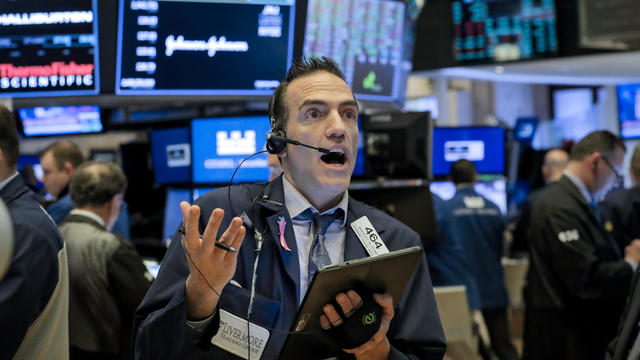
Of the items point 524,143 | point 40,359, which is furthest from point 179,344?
point 524,143

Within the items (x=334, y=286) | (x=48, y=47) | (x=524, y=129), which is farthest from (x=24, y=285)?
(x=524, y=129)

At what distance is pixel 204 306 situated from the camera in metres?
1.55

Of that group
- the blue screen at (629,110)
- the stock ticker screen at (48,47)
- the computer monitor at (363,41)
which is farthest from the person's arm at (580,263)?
the blue screen at (629,110)

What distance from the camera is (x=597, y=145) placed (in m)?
4.05

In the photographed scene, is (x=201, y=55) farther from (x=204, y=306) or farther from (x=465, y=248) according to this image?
(x=465, y=248)

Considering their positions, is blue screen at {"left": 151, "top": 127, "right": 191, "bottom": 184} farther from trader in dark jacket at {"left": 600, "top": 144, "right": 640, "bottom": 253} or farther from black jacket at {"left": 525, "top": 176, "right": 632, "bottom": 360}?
trader in dark jacket at {"left": 600, "top": 144, "right": 640, "bottom": 253}

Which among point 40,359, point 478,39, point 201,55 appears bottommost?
point 40,359

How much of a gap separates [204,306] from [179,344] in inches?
4.4

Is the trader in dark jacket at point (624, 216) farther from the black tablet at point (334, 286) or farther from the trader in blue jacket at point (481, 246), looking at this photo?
the black tablet at point (334, 286)

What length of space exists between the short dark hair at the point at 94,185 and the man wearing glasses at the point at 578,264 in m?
2.54

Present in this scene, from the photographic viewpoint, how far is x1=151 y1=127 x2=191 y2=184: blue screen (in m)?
4.03

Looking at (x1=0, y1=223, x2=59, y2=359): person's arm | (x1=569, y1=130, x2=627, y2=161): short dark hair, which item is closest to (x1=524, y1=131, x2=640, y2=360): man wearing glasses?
(x1=569, y1=130, x2=627, y2=161): short dark hair

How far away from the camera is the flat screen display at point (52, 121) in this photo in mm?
4535

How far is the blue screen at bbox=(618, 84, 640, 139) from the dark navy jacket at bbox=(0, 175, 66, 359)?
895 cm
